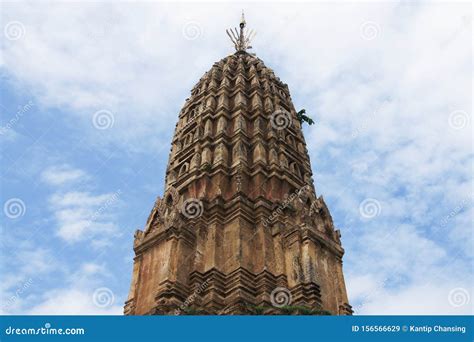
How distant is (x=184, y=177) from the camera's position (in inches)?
860

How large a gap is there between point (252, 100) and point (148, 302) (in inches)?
475

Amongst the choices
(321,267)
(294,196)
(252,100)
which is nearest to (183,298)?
(321,267)

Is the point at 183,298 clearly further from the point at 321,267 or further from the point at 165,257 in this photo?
the point at 321,267

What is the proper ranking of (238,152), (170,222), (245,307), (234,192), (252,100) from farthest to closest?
(252,100) → (238,152) → (234,192) → (170,222) → (245,307)

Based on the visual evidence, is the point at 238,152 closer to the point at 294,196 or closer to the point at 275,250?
the point at 294,196

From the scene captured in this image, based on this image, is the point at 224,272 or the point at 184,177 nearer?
the point at 224,272

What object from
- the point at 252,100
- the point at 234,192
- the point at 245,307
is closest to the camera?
the point at 245,307

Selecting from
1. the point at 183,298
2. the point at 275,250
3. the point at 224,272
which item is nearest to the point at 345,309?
the point at 275,250

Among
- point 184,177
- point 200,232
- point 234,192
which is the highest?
point 184,177

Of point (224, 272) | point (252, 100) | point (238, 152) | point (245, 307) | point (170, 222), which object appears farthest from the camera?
point (252, 100)

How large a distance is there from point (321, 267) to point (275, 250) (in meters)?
1.61

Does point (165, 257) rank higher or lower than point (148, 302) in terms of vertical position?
higher

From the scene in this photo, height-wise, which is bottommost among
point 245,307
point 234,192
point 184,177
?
point 245,307

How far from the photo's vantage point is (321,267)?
18.1 metres
